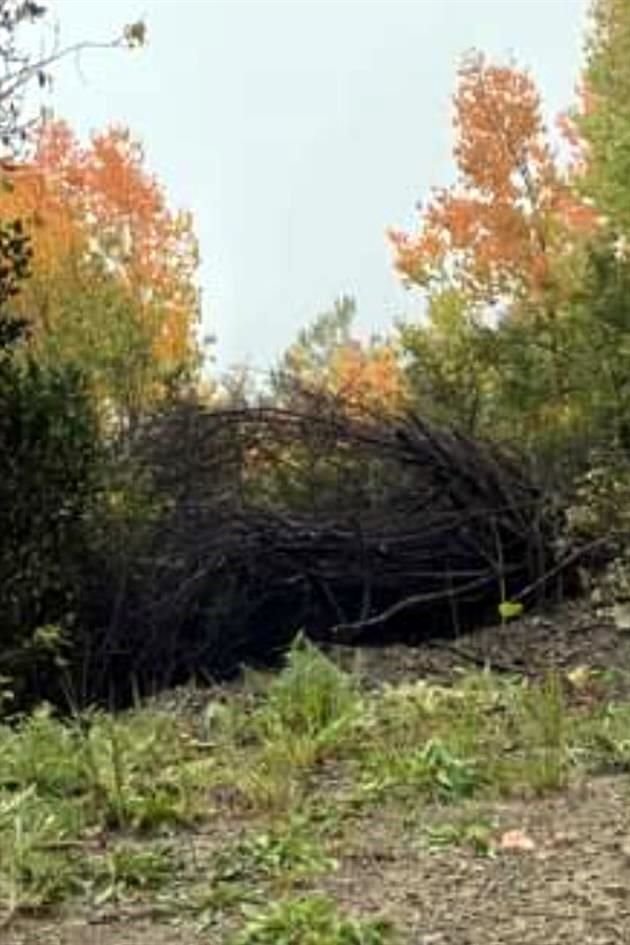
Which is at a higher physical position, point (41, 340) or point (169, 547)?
point (41, 340)

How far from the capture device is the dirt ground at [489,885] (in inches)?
143

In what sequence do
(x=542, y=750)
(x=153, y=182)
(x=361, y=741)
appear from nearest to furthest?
(x=542, y=750), (x=361, y=741), (x=153, y=182)

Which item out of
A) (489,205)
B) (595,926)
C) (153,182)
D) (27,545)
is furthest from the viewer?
(153,182)

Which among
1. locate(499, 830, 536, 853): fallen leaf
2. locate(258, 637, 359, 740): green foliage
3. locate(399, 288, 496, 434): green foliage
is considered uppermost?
locate(399, 288, 496, 434): green foliage

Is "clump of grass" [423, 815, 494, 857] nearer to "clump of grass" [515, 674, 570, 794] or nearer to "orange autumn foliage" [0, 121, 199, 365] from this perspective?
"clump of grass" [515, 674, 570, 794]

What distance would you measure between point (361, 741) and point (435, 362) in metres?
9.87

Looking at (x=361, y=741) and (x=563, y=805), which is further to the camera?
(x=361, y=741)

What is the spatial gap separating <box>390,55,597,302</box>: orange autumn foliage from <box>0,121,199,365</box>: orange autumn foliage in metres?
2.81

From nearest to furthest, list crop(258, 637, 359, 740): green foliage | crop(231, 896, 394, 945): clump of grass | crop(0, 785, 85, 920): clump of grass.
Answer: crop(231, 896, 394, 945): clump of grass < crop(0, 785, 85, 920): clump of grass < crop(258, 637, 359, 740): green foliage

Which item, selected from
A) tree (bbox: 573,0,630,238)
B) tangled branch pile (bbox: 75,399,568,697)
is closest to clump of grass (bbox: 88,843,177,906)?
tangled branch pile (bbox: 75,399,568,697)

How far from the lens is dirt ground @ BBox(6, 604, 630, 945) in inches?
→ 143

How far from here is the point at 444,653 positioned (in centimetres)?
970

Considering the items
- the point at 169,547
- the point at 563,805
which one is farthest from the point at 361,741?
the point at 169,547

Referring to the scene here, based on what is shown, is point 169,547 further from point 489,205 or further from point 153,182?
point 153,182
